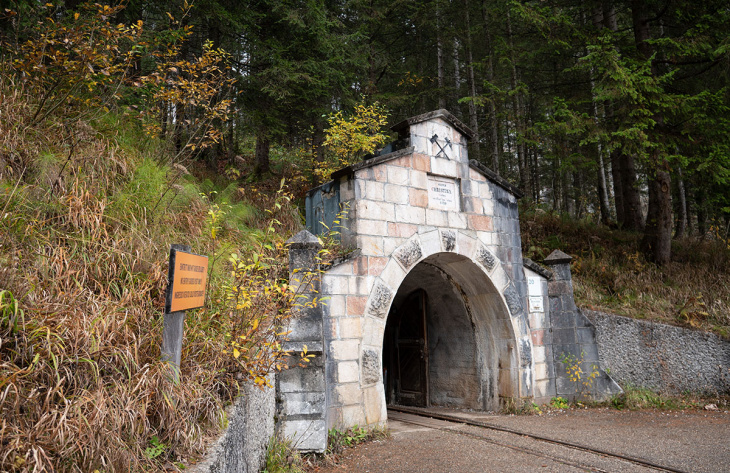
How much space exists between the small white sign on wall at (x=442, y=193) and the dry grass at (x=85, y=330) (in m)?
3.71

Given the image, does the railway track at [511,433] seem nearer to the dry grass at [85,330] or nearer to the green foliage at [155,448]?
the dry grass at [85,330]

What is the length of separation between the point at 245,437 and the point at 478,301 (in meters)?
5.15

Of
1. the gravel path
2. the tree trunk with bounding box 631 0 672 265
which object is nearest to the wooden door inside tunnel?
the gravel path

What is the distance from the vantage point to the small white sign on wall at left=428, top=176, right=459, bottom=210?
6.85 meters

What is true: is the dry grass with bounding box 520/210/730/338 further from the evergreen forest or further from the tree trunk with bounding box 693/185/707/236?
the tree trunk with bounding box 693/185/707/236

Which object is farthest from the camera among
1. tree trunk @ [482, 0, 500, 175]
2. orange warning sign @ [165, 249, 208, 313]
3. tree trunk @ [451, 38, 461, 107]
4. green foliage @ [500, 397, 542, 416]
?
tree trunk @ [451, 38, 461, 107]

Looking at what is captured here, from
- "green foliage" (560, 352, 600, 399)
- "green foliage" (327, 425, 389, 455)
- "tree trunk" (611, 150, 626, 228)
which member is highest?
"tree trunk" (611, 150, 626, 228)

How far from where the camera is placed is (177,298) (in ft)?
8.00

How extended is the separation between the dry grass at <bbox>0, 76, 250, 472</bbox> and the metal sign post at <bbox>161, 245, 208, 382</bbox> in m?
0.09

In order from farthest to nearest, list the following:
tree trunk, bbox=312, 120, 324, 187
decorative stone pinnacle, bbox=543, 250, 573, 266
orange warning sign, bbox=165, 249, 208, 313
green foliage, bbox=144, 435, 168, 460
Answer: tree trunk, bbox=312, 120, 324, 187, decorative stone pinnacle, bbox=543, 250, 573, 266, orange warning sign, bbox=165, 249, 208, 313, green foliage, bbox=144, 435, 168, 460

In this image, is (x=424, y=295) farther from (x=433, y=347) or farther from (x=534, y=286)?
(x=534, y=286)

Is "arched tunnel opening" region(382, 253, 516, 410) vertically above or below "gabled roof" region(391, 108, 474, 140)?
below

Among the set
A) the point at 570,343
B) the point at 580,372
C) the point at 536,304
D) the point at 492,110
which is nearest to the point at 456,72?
the point at 492,110

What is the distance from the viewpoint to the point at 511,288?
7.35 meters
